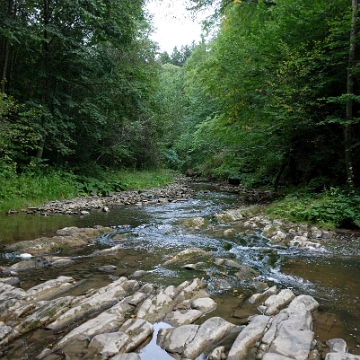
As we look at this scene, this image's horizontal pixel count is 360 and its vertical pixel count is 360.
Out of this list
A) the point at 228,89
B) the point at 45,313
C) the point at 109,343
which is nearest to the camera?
the point at 109,343

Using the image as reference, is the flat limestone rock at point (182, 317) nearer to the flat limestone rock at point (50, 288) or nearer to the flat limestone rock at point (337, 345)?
the flat limestone rock at point (337, 345)

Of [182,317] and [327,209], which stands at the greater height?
[327,209]

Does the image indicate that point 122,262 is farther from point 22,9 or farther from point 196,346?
point 22,9

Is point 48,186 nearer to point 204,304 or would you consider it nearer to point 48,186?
point 48,186

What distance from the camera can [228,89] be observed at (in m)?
11.6

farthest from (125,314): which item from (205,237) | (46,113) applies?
(46,113)

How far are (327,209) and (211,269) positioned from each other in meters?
4.63

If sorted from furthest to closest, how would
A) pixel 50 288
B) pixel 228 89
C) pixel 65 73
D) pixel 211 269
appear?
pixel 65 73 < pixel 228 89 < pixel 211 269 < pixel 50 288

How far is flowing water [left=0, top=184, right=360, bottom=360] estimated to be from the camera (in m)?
3.42

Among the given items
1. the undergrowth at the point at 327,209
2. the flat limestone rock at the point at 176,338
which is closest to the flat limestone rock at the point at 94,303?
the flat limestone rock at the point at 176,338

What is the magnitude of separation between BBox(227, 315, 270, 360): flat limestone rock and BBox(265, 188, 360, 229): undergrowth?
5272mm

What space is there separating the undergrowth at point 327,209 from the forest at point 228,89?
0.14ft

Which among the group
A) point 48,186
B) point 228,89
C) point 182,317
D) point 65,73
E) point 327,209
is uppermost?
point 65,73

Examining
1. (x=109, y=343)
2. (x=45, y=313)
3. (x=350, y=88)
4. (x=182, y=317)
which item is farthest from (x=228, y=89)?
(x=109, y=343)
